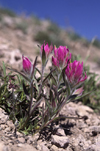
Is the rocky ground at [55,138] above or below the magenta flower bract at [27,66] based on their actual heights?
below

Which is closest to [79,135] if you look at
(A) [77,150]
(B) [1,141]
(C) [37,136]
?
(A) [77,150]

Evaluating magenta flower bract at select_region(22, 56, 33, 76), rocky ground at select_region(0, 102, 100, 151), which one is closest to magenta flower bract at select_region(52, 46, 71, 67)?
magenta flower bract at select_region(22, 56, 33, 76)

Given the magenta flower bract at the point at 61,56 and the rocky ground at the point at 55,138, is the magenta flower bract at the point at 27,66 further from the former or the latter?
the rocky ground at the point at 55,138

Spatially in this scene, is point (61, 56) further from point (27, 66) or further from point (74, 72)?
point (27, 66)

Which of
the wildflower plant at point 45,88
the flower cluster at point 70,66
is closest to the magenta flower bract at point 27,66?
the wildflower plant at point 45,88

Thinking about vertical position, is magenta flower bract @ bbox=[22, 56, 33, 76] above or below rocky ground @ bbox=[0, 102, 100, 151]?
above

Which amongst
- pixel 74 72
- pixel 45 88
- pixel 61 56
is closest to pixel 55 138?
pixel 45 88

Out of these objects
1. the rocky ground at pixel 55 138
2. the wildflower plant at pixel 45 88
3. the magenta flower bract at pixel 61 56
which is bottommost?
the rocky ground at pixel 55 138

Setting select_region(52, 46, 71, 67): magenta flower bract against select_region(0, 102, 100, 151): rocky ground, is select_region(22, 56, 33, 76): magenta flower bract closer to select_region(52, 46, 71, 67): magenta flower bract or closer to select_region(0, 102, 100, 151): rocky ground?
select_region(52, 46, 71, 67): magenta flower bract
